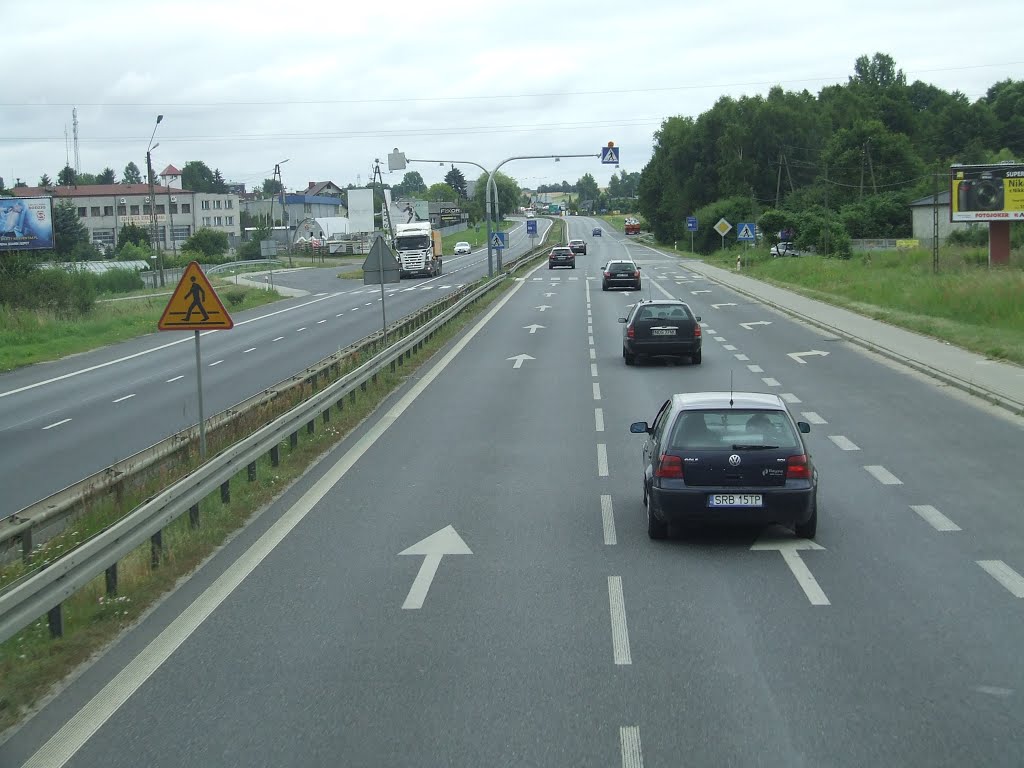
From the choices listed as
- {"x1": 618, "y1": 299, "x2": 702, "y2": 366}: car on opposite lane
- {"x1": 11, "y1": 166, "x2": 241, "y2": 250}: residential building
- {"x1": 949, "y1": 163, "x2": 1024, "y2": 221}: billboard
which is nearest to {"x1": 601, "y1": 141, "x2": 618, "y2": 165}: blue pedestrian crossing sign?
{"x1": 949, "y1": 163, "x2": 1024, "y2": 221}: billboard

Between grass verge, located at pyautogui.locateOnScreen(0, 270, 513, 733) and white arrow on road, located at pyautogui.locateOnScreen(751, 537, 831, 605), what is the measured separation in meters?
5.02

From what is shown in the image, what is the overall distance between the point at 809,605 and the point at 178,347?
3359 centimetres

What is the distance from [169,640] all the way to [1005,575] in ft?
21.1

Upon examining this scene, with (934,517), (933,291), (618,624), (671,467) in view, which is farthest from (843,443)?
(933,291)

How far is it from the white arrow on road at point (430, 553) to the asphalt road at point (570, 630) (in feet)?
0.13

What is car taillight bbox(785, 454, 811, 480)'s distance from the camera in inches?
428

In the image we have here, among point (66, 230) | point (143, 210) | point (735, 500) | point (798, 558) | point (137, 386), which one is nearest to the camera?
point (798, 558)

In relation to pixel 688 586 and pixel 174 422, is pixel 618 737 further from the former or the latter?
pixel 174 422

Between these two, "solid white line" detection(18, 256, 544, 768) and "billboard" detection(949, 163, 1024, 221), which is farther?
"billboard" detection(949, 163, 1024, 221)

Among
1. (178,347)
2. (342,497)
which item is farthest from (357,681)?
(178,347)

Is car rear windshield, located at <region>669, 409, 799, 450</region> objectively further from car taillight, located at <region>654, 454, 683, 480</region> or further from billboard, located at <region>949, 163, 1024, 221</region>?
billboard, located at <region>949, 163, 1024, 221</region>

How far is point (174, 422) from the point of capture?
21750 millimetres

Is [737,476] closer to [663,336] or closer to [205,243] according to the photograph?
[663,336]

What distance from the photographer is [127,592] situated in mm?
9539
